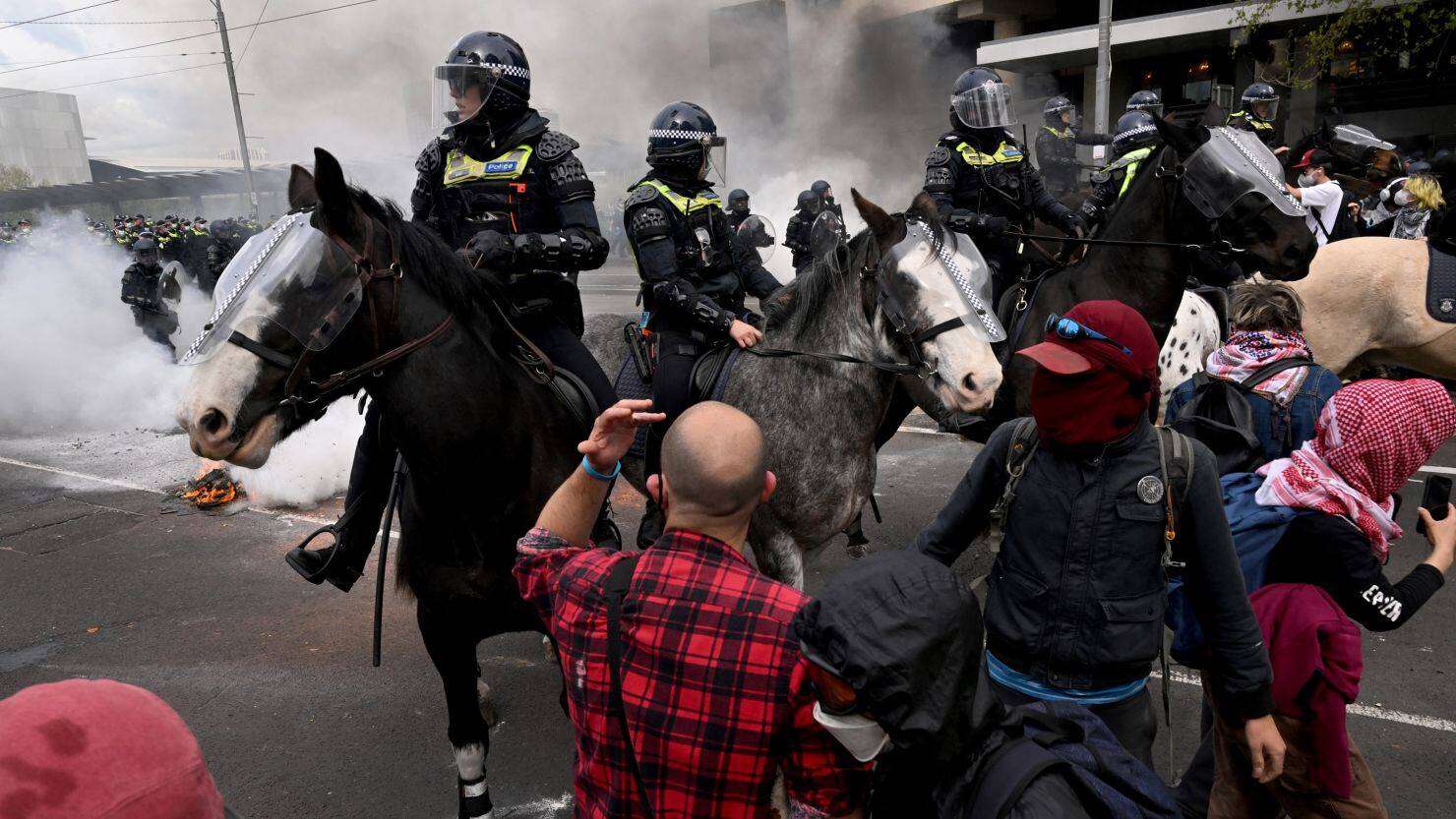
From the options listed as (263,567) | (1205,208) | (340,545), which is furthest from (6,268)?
(1205,208)

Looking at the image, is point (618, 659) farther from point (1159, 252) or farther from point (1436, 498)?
point (1159, 252)

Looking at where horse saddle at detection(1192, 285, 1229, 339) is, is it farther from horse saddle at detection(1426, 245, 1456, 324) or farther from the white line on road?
the white line on road

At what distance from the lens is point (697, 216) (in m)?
4.32

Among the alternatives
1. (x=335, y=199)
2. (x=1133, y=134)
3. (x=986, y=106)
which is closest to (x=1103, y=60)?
(x=1133, y=134)

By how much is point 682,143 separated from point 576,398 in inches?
59.2

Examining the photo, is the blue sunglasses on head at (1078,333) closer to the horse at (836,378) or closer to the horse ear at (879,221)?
the horse at (836,378)

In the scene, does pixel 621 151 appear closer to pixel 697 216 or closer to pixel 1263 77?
pixel 1263 77

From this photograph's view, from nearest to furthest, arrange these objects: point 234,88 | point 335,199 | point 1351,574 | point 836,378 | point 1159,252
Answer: point 1351,574
point 335,199
point 836,378
point 1159,252
point 234,88

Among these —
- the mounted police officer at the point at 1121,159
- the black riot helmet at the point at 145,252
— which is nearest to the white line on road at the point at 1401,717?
the mounted police officer at the point at 1121,159

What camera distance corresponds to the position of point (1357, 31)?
55.3 feet

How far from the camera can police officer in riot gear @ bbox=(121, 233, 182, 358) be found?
1348 cm

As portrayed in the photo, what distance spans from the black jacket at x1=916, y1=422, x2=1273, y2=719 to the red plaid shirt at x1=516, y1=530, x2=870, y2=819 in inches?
35.3

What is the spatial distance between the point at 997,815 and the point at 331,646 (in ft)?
16.0

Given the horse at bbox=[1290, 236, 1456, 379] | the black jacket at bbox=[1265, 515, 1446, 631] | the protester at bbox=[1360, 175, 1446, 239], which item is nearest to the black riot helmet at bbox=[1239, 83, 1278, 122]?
the protester at bbox=[1360, 175, 1446, 239]
